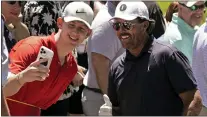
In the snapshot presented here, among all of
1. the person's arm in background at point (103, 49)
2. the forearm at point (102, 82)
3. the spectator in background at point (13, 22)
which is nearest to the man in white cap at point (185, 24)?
the person's arm in background at point (103, 49)

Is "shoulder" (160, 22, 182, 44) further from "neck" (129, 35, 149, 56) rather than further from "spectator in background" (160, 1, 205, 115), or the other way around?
"neck" (129, 35, 149, 56)

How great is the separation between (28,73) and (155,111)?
0.79 meters

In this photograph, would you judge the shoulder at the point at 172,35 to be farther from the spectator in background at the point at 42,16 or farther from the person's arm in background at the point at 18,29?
the person's arm in background at the point at 18,29

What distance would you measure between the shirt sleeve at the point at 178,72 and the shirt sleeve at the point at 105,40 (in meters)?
1.13

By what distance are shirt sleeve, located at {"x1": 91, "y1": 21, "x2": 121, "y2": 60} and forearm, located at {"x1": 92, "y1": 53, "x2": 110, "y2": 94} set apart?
4 cm

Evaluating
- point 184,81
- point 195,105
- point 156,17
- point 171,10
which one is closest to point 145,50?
point 184,81

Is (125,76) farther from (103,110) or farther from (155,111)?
(103,110)

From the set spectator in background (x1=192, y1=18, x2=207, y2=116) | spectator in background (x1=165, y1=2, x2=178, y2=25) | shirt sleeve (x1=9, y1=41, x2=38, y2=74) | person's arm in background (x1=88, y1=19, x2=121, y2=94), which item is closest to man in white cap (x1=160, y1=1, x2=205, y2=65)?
spectator in background (x1=165, y1=2, x2=178, y2=25)

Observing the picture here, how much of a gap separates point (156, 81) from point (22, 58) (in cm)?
82

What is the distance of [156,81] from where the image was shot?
390 cm

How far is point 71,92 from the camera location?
547cm

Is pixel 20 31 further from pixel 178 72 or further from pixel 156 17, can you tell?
pixel 178 72

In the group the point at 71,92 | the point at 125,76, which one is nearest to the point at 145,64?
the point at 125,76

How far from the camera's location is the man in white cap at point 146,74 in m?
3.89
